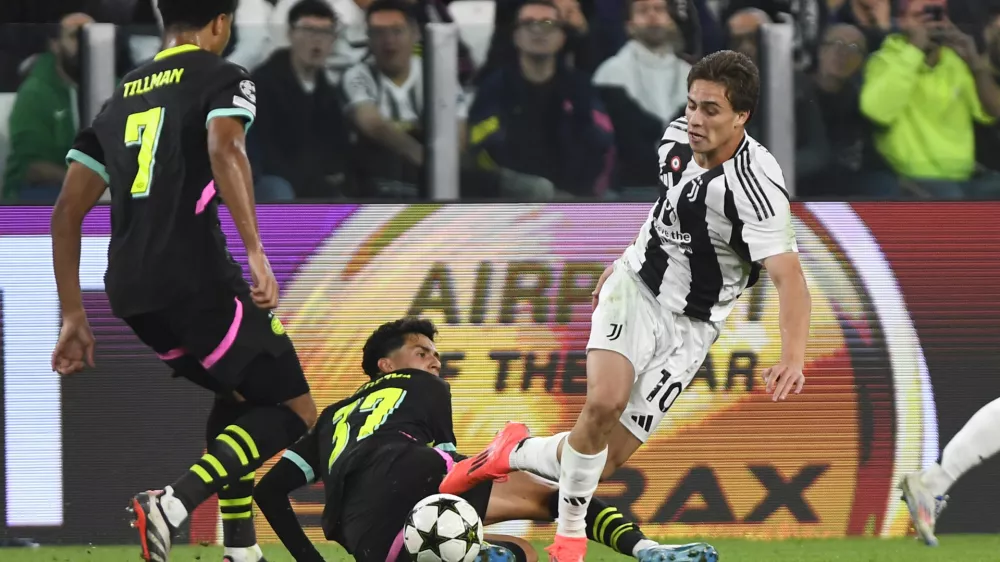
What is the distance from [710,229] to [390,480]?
54.3 inches

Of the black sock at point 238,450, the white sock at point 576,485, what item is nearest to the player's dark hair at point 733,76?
the white sock at point 576,485

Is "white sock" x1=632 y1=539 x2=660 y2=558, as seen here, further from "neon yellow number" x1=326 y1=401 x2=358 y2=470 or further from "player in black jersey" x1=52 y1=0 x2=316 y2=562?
"player in black jersey" x1=52 y1=0 x2=316 y2=562

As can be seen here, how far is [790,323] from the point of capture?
4.40 m

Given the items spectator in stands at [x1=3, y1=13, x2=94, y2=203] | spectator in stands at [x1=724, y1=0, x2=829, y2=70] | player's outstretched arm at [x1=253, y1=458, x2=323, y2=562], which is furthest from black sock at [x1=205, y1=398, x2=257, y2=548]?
spectator in stands at [x1=724, y1=0, x2=829, y2=70]

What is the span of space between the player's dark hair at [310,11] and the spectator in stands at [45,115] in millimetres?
1040

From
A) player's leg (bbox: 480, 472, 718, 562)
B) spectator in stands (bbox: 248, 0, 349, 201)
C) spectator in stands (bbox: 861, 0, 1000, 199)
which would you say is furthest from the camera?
spectator in stands (bbox: 861, 0, 1000, 199)

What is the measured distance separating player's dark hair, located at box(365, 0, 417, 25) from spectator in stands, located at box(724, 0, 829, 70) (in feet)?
5.12

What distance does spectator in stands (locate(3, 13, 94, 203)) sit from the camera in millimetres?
6664

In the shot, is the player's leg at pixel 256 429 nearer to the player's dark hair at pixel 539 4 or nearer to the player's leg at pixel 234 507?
the player's leg at pixel 234 507

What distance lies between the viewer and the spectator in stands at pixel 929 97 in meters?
6.91

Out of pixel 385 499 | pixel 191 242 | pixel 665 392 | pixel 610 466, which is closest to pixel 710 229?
pixel 665 392

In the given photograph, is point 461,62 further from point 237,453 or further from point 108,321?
point 237,453

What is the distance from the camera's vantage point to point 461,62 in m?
6.82

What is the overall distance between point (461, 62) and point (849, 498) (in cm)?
279
